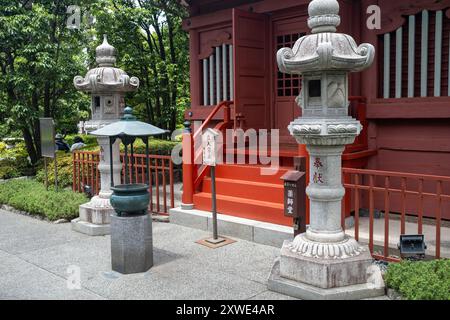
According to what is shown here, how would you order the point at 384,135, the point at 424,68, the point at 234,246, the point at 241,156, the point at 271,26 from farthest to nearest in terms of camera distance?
the point at 271,26
the point at 241,156
the point at 384,135
the point at 424,68
the point at 234,246

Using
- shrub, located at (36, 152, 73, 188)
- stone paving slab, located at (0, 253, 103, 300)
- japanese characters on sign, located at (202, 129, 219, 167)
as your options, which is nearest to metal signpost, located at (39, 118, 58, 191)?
shrub, located at (36, 152, 73, 188)

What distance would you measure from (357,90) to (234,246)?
136 inches

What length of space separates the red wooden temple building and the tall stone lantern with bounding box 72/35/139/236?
4.46 ft

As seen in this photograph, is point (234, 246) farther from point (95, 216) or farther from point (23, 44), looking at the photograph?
point (23, 44)

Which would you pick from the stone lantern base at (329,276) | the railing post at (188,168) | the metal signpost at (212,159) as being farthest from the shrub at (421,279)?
the railing post at (188,168)

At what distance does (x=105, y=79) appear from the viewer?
8047 mm

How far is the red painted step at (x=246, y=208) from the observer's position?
712 cm

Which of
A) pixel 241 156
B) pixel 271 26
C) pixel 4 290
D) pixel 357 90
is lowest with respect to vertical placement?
pixel 4 290

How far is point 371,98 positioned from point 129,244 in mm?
4617

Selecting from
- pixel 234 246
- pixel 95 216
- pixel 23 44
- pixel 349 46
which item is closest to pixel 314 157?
pixel 349 46

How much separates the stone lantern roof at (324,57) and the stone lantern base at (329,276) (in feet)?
6.14

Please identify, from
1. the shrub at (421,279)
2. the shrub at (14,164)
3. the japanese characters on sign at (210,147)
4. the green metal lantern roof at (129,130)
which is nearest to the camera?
the shrub at (421,279)

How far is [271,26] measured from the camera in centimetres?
953

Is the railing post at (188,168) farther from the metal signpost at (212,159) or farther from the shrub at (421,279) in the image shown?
the shrub at (421,279)
